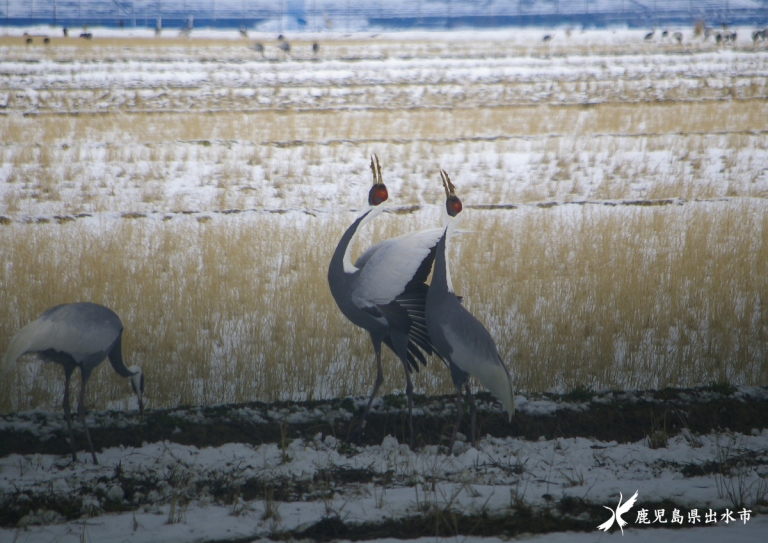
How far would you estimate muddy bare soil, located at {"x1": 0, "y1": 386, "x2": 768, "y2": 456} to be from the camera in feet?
14.1

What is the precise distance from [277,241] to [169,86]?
1618 centimetres

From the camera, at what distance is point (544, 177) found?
12.1 meters

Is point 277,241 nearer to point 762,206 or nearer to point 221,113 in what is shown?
point 762,206

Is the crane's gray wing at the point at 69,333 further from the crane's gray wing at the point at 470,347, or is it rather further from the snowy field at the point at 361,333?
the crane's gray wing at the point at 470,347

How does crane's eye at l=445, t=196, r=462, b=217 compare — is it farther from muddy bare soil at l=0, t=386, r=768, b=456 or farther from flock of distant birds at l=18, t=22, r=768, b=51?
flock of distant birds at l=18, t=22, r=768, b=51

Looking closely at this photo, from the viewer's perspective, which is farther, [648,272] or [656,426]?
[648,272]

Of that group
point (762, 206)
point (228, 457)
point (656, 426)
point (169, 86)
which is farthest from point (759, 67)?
point (228, 457)

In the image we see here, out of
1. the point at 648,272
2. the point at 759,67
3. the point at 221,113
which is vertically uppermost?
the point at 759,67

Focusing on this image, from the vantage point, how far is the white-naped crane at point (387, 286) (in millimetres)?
4066

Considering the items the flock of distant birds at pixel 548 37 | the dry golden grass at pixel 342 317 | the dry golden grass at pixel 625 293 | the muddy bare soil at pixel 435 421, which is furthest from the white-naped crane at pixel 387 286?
the flock of distant birds at pixel 548 37

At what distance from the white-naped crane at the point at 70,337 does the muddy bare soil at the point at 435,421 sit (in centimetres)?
47
